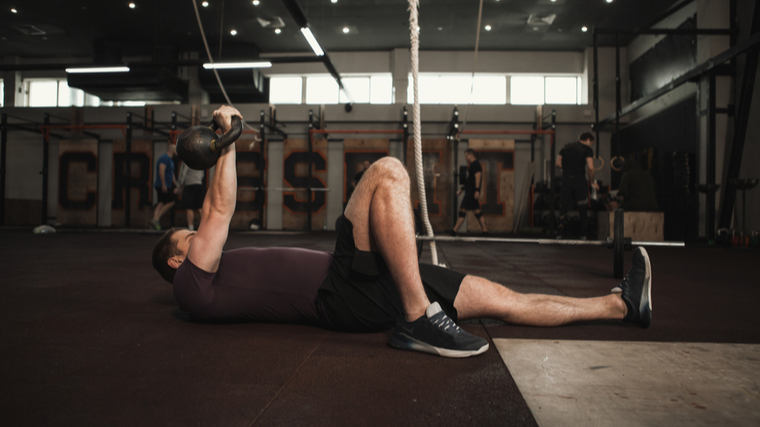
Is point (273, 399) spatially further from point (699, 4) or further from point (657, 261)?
point (699, 4)

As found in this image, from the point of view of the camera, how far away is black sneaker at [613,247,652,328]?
135 cm

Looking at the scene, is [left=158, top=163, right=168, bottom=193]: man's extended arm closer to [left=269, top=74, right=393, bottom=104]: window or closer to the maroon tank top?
[left=269, top=74, right=393, bottom=104]: window

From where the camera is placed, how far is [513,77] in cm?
974

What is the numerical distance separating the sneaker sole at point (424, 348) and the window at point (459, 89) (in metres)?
9.06

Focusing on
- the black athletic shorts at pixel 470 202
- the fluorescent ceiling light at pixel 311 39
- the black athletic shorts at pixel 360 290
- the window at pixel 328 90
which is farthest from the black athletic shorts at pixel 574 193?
the window at pixel 328 90

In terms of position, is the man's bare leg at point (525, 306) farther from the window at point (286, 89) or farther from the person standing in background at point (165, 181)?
the window at point (286, 89)

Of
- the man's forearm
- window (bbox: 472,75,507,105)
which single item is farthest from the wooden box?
the man's forearm

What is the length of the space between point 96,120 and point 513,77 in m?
10.4

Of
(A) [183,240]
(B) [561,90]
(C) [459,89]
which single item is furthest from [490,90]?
(A) [183,240]

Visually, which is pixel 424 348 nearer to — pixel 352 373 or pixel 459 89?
pixel 352 373

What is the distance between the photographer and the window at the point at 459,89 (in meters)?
9.63

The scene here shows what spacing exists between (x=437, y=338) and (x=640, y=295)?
808 millimetres

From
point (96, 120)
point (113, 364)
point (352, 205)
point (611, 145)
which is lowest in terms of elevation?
point (113, 364)

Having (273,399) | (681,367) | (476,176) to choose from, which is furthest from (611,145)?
(273,399)
